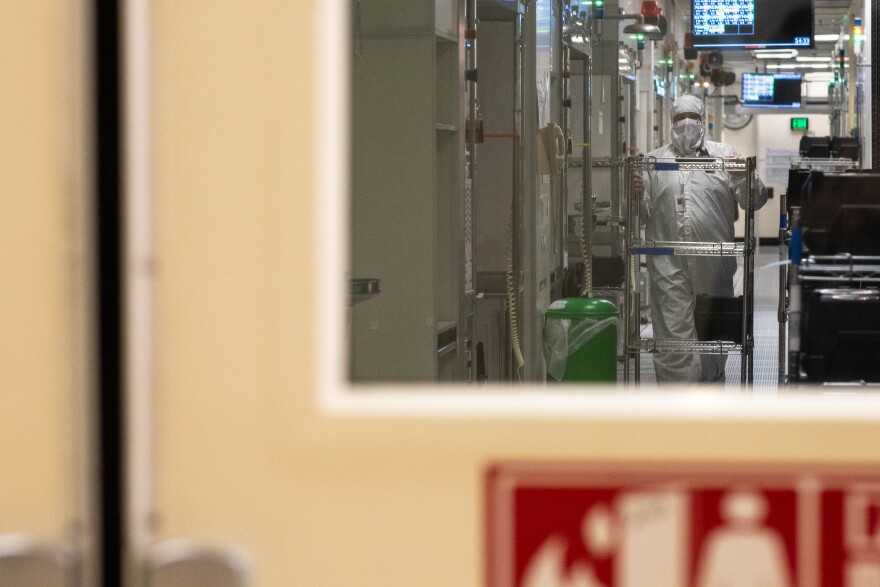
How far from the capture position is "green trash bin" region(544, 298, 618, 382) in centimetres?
604

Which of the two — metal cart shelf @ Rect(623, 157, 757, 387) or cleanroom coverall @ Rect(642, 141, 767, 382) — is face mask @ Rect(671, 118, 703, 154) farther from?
metal cart shelf @ Rect(623, 157, 757, 387)

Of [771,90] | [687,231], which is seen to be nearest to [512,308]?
[687,231]

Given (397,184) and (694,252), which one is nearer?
(397,184)

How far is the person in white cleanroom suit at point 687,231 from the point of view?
730cm

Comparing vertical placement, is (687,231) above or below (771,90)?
below

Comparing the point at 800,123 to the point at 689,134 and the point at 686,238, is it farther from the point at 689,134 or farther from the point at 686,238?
the point at 686,238

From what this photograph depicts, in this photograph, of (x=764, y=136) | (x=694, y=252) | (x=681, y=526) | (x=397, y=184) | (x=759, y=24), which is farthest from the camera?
(x=764, y=136)

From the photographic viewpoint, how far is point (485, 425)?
2.97 ft

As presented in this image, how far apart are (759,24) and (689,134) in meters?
3.86

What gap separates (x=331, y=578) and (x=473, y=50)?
4238 millimetres

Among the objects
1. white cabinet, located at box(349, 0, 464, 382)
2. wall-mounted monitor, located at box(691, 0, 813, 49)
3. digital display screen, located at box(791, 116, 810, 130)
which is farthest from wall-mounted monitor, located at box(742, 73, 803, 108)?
white cabinet, located at box(349, 0, 464, 382)

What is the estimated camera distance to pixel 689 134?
7.45 metres

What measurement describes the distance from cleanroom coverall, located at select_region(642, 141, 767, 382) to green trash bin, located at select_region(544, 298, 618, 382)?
1.33m

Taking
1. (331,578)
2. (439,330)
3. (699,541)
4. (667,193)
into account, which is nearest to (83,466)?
(331,578)
